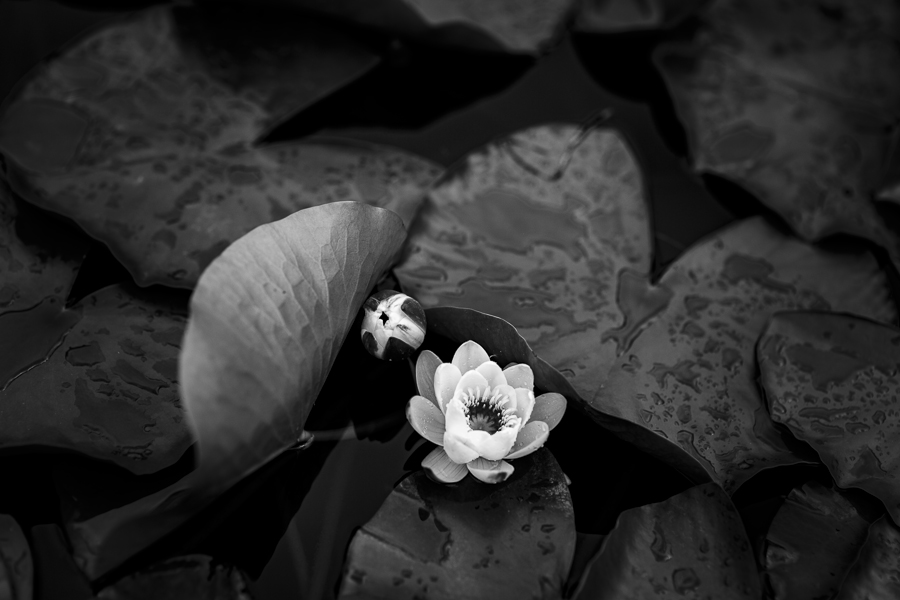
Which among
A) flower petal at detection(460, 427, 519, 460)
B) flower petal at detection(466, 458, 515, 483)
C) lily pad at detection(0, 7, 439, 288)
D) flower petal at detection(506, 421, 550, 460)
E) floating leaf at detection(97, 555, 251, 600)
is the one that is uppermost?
lily pad at detection(0, 7, 439, 288)

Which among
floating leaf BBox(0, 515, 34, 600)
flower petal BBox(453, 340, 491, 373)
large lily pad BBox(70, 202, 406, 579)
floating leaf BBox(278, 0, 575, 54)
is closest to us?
large lily pad BBox(70, 202, 406, 579)

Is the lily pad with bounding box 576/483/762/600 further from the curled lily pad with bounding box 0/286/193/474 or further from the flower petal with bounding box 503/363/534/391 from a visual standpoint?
the curled lily pad with bounding box 0/286/193/474

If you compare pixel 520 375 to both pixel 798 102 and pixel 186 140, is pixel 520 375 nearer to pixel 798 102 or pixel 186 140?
pixel 186 140

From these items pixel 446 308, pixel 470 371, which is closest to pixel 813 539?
pixel 470 371

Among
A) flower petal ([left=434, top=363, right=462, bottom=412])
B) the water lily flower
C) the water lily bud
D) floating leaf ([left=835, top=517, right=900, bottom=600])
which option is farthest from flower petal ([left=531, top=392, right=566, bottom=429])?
floating leaf ([left=835, top=517, right=900, bottom=600])

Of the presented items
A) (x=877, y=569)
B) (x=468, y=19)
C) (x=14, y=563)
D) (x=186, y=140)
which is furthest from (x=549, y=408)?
(x=468, y=19)

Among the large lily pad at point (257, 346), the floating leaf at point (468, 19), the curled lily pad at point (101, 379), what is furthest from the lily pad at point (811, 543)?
the floating leaf at point (468, 19)

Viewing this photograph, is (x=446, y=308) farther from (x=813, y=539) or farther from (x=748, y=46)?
(x=748, y=46)
